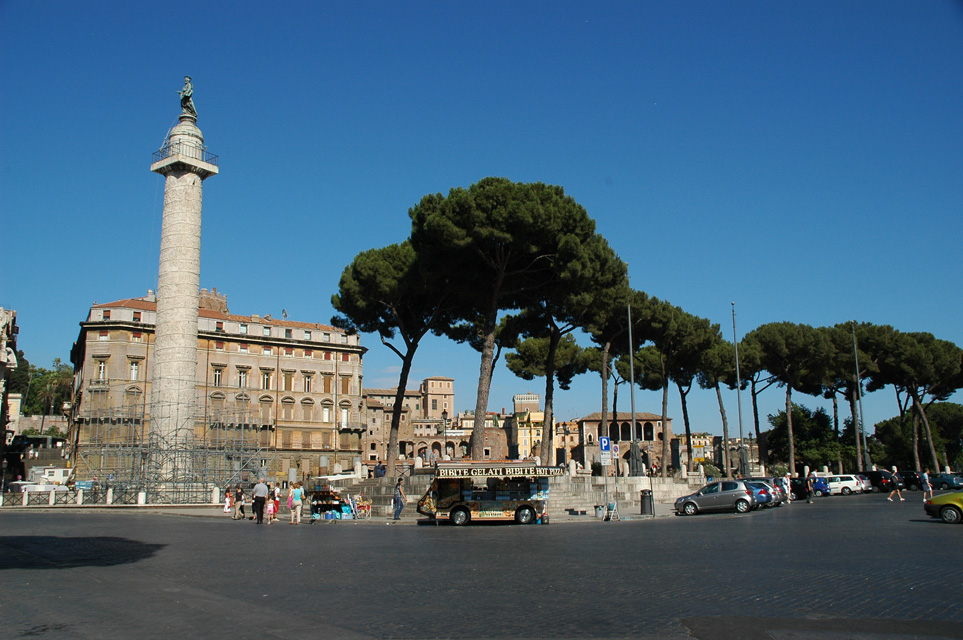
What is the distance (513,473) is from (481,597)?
13.9 m

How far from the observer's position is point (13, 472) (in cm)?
5850

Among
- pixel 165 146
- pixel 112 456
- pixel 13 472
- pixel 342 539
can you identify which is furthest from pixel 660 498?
pixel 13 472

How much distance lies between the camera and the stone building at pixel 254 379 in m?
55.0

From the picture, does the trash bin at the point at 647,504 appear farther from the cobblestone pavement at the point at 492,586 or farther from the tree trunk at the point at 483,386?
the cobblestone pavement at the point at 492,586

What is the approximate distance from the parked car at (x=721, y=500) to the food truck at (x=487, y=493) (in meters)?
6.92

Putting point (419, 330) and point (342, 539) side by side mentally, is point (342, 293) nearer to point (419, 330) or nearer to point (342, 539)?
point (419, 330)

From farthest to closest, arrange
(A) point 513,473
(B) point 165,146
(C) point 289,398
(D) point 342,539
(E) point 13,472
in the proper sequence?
(C) point 289,398, (E) point 13,472, (B) point 165,146, (A) point 513,473, (D) point 342,539

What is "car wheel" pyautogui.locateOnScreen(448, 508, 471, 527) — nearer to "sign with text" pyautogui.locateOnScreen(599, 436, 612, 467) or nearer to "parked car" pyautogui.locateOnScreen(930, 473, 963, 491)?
"sign with text" pyautogui.locateOnScreen(599, 436, 612, 467)

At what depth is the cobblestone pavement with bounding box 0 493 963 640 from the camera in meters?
6.90

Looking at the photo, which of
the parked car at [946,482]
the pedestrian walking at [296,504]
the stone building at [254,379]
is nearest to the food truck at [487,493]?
the pedestrian walking at [296,504]

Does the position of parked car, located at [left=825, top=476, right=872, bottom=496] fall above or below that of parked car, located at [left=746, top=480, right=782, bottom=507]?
below

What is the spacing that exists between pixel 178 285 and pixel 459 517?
25965mm

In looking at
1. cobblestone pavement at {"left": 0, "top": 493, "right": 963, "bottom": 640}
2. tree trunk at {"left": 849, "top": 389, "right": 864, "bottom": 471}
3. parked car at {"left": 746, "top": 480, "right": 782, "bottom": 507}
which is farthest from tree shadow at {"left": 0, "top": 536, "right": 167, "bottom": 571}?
tree trunk at {"left": 849, "top": 389, "right": 864, "bottom": 471}

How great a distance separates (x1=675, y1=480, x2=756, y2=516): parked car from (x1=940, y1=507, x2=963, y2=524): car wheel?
7.92 metres
